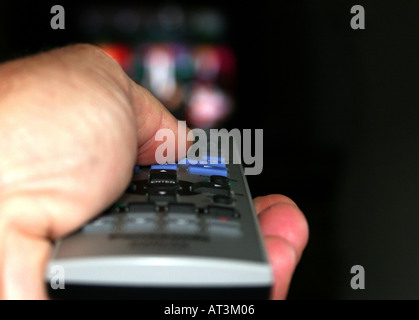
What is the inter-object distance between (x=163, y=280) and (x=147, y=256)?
17mm

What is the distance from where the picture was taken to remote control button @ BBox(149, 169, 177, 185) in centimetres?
48

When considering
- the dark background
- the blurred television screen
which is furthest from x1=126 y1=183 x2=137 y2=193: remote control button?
the blurred television screen

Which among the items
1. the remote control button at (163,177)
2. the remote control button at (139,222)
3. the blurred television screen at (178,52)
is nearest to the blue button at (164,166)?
the remote control button at (163,177)

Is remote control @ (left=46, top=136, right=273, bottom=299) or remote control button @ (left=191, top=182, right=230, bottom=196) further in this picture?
remote control button @ (left=191, top=182, right=230, bottom=196)

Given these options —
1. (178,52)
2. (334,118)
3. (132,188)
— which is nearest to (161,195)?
(132,188)

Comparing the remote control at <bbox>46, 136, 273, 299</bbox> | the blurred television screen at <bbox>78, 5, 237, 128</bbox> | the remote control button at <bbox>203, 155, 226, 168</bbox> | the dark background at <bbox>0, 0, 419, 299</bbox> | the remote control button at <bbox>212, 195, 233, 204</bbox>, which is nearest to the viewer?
the remote control at <bbox>46, 136, 273, 299</bbox>

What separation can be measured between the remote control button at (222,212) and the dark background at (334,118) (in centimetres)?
90

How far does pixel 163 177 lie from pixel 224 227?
0.11 m

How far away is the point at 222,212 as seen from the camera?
0.42 m

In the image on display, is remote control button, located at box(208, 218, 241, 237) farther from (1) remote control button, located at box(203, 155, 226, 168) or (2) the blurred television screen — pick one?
(2) the blurred television screen

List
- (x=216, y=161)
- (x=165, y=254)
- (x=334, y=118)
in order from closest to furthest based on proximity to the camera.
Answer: (x=165, y=254)
(x=216, y=161)
(x=334, y=118)

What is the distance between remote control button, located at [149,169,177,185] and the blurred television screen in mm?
1572

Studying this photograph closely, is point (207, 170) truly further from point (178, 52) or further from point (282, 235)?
point (178, 52)

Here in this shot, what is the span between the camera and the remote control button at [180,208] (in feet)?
1.37
